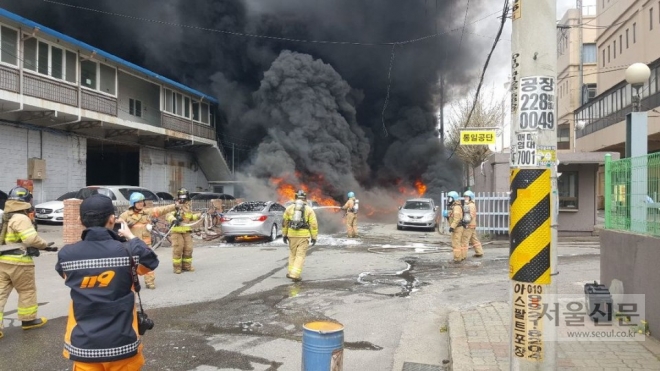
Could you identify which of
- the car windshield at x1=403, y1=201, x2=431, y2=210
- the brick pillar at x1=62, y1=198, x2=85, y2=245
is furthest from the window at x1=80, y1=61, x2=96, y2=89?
the car windshield at x1=403, y1=201, x2=431, y2=210

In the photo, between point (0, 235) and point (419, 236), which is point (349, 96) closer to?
point (419, 236)

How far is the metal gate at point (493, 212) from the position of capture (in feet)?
55.4

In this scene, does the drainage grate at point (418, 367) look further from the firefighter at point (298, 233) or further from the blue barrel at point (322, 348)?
the firefighter at point (298, 233)

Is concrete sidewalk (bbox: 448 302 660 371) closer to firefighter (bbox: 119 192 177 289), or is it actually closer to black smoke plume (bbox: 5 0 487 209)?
firefighter (bbox: 119 192 177 289)

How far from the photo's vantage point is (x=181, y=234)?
31.3 feet

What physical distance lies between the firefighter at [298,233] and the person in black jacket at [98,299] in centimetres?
584

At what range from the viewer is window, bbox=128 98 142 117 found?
23431 millimetres

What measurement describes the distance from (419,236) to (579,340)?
44.9ft

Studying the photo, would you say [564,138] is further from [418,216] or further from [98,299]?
[98,299]


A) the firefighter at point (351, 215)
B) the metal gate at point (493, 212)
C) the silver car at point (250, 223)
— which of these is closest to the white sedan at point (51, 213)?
the silver car at point (250, 223)

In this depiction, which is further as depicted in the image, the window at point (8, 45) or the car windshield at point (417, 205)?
the car windshield at point (417, 205)

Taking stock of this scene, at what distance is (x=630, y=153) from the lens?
6.39 metres

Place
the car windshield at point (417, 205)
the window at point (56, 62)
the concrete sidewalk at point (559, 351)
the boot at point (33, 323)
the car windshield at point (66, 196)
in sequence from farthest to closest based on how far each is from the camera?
1. the car windshield at point (417, 205)
2. the window at point (56, 62)
3. the car windshield at point (66, 196)
4. the boot at point (33, 323)
5. the concrete sidewalk at point (559, 351)

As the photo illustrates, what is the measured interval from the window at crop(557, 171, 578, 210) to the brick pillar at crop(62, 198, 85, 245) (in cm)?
1479
